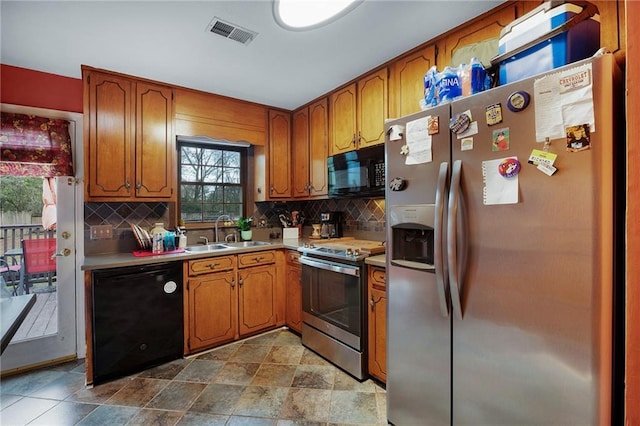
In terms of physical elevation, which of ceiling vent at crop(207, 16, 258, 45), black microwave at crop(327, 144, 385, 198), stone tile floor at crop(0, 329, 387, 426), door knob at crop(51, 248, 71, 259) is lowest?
stone tile floor at crop(0, 329, 387, 426)

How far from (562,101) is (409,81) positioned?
1338mm

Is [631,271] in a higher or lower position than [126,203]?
lower

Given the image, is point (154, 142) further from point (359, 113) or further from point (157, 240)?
point (359, 113)

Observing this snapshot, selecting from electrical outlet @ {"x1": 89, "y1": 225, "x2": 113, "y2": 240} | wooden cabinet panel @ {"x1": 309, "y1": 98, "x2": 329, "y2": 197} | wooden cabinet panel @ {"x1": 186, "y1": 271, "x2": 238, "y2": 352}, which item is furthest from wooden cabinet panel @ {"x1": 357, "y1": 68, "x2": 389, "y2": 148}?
electrical outlet @ {"x1": 89, "y1": 225, "x2": 113, "y2": 240}

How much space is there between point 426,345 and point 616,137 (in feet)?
3.72

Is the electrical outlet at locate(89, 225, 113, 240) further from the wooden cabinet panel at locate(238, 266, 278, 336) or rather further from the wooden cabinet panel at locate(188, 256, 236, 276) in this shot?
the wooden cabinet panel at locate(238, 266, 278, 336)

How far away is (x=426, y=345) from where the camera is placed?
1497mm

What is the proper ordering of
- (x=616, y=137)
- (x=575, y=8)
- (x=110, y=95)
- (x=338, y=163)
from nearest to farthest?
(x=616, y=137) → (x=575, y=8) → (x=110, y=95) → (x=338, y=163)

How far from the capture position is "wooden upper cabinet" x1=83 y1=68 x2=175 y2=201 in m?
2.39

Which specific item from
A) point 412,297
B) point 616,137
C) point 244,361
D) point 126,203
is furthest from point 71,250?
point 616,137

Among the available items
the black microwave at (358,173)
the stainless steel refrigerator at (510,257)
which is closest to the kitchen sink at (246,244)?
the black microwave at (358,173)

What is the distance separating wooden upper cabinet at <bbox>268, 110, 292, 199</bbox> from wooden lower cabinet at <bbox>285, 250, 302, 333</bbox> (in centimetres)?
80

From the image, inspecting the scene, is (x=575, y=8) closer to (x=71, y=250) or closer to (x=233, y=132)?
(x=233, y=132)

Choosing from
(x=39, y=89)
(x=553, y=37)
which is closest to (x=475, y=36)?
(x=553, y=37)
